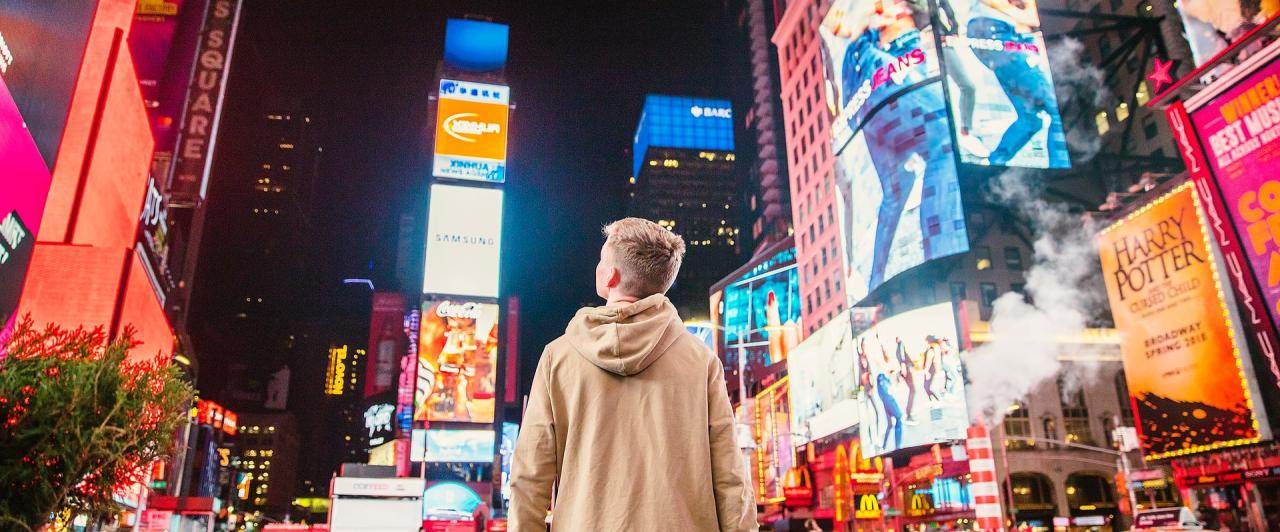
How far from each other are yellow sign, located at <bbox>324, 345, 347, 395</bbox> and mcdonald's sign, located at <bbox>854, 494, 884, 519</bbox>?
96.9 m

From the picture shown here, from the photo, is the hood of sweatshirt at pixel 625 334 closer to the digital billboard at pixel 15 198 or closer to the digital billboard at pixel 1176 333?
the digital billboard at pixel 15 198

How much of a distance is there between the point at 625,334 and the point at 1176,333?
23825mm

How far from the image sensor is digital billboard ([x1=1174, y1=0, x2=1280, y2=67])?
1396 centimetres

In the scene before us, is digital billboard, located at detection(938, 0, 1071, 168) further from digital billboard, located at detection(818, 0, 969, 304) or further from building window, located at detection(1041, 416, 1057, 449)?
building window, located at detection(1041, 416, 1057, 449)

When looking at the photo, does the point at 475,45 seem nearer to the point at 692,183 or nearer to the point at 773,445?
the point at 773,445

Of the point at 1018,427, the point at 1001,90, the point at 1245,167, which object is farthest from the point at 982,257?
the point at 1245,167

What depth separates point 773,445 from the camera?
174 feet

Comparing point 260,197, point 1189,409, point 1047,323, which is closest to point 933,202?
point 1047,323

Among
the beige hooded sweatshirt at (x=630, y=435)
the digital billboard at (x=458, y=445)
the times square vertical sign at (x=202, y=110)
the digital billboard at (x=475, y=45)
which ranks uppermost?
the digital billboard at (x=475, y=45)

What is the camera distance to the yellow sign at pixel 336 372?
387 ft

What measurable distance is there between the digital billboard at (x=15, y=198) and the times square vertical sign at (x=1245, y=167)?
1590 cm

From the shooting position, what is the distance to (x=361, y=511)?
10.4 m

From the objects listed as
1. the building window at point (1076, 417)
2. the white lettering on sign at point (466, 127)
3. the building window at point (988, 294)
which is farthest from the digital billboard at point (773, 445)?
the white lettering on sign at point (466, 127)

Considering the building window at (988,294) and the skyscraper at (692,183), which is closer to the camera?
the building window at (988,294)
